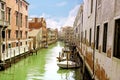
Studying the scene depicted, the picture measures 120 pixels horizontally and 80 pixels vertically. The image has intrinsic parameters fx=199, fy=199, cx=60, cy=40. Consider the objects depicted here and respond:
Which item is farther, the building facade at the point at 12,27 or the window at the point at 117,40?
the building facade at the point at 12,27

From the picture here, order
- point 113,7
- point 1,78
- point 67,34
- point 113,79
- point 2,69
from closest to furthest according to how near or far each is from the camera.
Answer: point 113,79 → point 113,7 → point 1,78 → point 2,69 → point 67,34

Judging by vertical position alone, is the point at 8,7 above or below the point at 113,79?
above

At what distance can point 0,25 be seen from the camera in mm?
16359

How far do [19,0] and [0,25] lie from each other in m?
9.75

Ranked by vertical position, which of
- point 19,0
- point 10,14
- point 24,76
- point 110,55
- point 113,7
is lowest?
point 24,76

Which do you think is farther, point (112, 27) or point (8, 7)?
point (8, 7)

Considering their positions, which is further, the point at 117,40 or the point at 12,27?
the point at 12,27

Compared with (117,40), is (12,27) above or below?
above

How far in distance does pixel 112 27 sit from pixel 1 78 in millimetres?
9959

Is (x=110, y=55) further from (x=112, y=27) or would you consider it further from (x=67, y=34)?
(x=67, y=34)

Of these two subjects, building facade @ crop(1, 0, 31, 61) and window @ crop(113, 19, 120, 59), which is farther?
building facade @ crop(1, 0, 31, 61)

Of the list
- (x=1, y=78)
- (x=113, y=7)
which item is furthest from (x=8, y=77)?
(x=113, y=7)

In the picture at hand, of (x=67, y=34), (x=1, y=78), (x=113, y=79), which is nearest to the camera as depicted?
(x=113, y=79)

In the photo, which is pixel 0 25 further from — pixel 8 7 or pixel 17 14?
pixel 17 14
